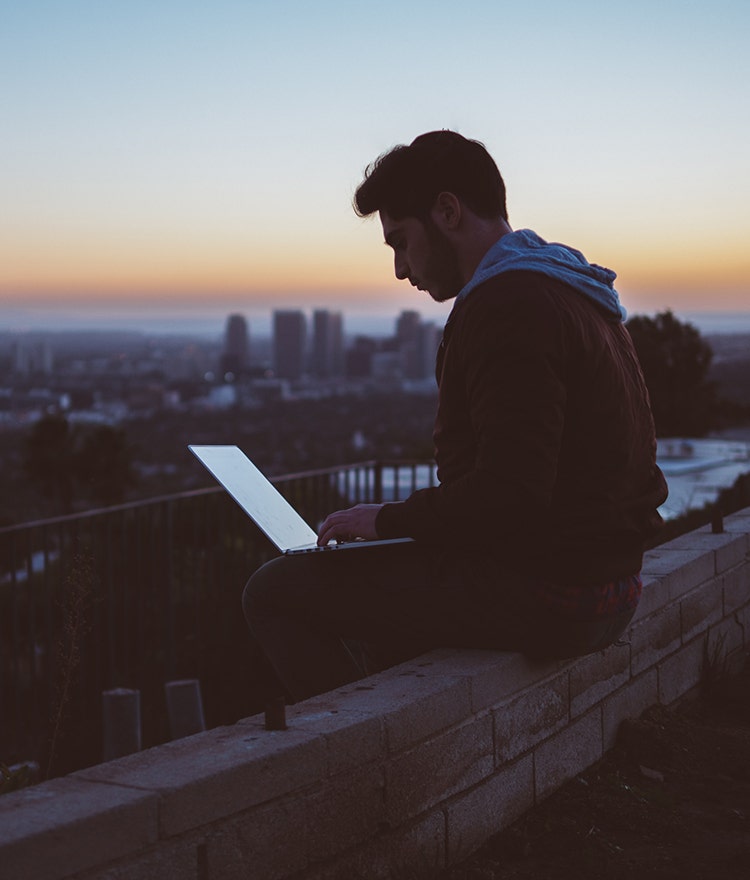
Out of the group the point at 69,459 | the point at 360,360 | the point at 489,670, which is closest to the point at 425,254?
the point at 489,670

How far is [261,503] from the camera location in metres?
3.33

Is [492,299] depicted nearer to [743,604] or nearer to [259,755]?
[259,755]

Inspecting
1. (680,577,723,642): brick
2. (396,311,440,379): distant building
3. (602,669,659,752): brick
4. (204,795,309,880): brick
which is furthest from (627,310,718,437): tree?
(396,311,440,379): distant building

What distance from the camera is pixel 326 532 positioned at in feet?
10.2

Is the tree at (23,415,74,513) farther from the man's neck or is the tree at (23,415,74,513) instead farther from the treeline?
the man's neck

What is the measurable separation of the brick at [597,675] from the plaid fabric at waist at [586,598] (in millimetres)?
426

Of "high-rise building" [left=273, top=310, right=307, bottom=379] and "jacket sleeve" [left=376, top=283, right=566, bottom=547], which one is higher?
"high-rise building" [left=273, top=310, right=307, bottom=379]

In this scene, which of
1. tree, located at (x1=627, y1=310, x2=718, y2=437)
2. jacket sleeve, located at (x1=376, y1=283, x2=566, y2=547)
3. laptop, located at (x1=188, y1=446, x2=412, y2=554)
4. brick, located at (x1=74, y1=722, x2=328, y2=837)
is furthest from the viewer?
tree, located at (x1=627, y1=310, x2=718, y2=437)

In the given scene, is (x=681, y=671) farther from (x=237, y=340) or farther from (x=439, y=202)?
(x=237, y=340)

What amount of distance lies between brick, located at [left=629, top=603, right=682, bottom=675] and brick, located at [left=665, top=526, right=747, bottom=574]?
0.63m

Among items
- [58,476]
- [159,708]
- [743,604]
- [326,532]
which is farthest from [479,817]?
[58,476]

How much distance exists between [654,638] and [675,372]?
16.5 m

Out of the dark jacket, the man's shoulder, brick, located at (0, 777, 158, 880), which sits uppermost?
the man's shoulder

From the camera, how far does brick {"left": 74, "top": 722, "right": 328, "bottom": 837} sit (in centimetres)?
222
